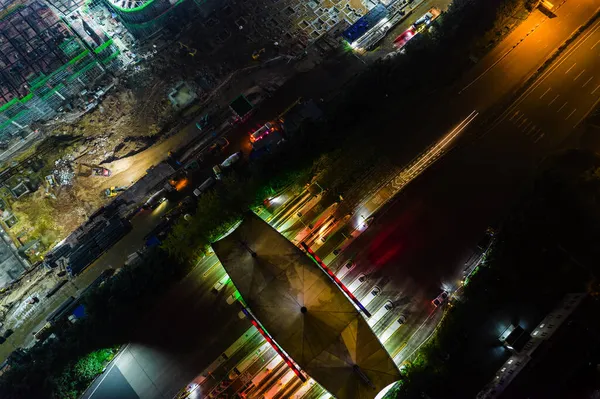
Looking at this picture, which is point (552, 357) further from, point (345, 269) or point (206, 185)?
point (206, 185)

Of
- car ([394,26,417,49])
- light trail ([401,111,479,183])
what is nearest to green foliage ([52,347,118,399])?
light trail ([401,111,479,183])

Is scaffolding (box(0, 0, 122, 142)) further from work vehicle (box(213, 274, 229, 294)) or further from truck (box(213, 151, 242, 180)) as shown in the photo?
work vehicle (box(213, 274, 229, 294))

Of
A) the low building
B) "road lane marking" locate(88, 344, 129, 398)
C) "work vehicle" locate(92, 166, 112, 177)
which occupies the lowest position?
the low building

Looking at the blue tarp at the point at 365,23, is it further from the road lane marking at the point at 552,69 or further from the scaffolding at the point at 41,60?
the scaffolding at the point at 41,60

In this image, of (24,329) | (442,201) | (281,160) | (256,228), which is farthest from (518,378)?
(24,329)

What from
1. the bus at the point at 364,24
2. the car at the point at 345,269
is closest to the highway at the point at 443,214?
the car at the point at 345,269

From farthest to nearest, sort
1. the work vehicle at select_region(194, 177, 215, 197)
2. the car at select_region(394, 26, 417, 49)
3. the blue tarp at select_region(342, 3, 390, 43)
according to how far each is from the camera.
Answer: the car at select_region(394, 26, 417, 49)
the blue tarp at select_region(342, 3, 390, 43)
the work vehicle at select_region(194, 177, 215, 197)

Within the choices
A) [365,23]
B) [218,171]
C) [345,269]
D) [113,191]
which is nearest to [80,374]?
[113,191]

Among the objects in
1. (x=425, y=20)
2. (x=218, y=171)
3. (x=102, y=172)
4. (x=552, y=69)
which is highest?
(x=102, y=172)
